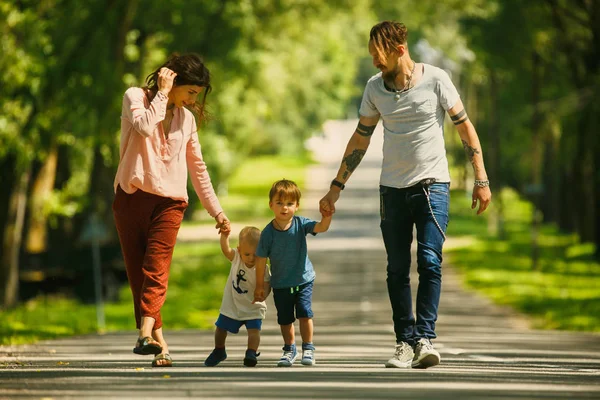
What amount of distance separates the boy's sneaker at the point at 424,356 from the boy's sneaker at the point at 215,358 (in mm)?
1214

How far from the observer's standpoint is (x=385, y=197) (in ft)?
30.4

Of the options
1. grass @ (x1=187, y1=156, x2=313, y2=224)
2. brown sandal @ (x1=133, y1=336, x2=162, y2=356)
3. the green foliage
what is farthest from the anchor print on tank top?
grass @ (x1=187, y1=156, x2=313, y2=224)

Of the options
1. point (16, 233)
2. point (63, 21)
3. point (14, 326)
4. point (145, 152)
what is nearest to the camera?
point (145, 152)

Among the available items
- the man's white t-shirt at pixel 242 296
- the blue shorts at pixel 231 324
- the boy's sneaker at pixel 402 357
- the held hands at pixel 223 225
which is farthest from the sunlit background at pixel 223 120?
the boy's sneaker at pixel 402 357

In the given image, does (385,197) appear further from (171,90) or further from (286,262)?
(171,90)

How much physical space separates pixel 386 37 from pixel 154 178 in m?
1.64

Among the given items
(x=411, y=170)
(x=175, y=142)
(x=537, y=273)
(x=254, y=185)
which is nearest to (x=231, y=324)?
(x=175, y=142)

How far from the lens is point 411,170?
9.12 m

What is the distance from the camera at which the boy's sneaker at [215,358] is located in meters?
9.18

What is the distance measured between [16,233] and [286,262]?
17.7 meters

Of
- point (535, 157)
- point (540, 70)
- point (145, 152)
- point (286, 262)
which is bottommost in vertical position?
point (286, 262)

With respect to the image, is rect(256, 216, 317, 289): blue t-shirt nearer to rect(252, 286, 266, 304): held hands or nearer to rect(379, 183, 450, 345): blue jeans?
rect(252, 286, 266, 304): held hands

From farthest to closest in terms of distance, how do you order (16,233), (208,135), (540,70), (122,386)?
(208,135), (540,70), (16,233), (122,386)

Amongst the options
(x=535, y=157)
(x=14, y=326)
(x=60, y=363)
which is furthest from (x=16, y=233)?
(x=60, y=363)
